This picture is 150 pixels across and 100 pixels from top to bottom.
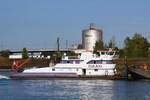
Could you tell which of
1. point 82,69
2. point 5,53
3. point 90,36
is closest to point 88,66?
point 82,69

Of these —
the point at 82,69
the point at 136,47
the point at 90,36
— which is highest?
the point at 90,36

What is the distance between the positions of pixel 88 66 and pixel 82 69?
1275mm

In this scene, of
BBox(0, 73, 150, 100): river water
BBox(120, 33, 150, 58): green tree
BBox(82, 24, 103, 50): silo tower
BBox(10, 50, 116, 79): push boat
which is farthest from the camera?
BBox(82, 24, 103, 50): silo tower

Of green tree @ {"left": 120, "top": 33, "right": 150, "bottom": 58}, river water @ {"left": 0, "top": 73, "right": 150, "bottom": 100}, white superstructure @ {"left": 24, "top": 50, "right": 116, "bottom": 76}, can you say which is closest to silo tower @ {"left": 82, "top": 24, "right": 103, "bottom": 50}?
green tree @ {"left": 120, "top": 33, "right": 150, "bottom": 58}

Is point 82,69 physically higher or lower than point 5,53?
lower

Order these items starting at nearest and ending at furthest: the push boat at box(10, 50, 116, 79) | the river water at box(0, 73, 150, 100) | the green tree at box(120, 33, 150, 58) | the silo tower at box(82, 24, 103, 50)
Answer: the river water at box(0, 73, 150, 100) < the push boat at box(10, 50, 116, 79) < the green tree at box(120, 33, 150, 58) < the silo tower at box(82, 24, 103, 50)

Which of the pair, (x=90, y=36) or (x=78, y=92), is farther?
(x=90, y=36)

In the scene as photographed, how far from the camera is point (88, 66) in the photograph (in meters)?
58.7

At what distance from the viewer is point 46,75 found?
59.1m

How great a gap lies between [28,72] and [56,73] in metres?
5.54

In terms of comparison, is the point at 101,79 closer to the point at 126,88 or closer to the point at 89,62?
the point at 89,62

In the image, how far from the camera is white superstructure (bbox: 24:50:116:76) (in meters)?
Result: 58.3

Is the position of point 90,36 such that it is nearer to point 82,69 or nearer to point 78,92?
point 82,69

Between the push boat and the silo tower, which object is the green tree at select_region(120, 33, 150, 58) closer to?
the silo tower
